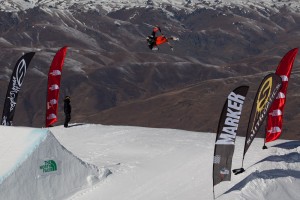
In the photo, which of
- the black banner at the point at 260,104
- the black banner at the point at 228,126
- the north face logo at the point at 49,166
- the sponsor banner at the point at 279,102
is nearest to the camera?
the black banner at the point at 228,126

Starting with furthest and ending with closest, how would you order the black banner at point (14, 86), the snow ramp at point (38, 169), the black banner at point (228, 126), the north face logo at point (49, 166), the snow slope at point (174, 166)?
the black banner at point (14, 86), the north face logo at point (49, 166), the snow ramp at point (38, 169), the snow slope at point (174, 166), the black banner at point (228, 126)

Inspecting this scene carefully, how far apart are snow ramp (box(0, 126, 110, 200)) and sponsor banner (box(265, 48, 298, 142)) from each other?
744 cm

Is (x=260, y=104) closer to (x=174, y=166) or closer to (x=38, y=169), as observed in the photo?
(x=174, y=166)

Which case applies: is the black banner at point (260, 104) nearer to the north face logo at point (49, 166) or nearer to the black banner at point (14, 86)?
the north face logo at point (49, 166)

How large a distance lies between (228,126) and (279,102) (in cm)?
624

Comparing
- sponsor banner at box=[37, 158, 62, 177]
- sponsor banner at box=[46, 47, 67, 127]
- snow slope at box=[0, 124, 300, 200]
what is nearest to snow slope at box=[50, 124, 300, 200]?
snow slope at box=[0, 124, 300, 200]

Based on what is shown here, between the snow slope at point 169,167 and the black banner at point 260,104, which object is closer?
the black banner at point 260,104

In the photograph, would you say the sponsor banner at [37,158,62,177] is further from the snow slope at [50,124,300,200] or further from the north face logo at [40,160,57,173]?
the snow slope at [50,124,300,200]

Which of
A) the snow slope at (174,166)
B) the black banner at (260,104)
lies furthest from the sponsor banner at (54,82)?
the black banner at (260,104)

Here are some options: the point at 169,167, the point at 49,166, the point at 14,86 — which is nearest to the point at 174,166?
the point at 169,167

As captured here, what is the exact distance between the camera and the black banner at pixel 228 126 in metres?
20.1

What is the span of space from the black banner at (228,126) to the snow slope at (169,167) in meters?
1.36

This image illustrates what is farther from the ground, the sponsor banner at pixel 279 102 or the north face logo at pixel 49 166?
the sponsor banner at pixel 279 102

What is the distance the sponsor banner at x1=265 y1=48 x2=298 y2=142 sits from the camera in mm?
25266
